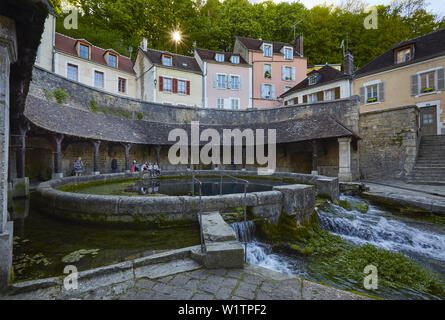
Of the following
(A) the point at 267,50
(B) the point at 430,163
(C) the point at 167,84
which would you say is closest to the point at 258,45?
(A) the point at 267,50

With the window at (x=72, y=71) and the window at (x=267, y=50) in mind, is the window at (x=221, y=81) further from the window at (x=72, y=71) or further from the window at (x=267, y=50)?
the window at (x=72, y=71)

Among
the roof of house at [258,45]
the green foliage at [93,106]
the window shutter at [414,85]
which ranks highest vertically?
the roof of house at [258,45]

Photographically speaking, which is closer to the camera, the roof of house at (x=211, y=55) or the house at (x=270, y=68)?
the roof of house at (x=211, y=55)

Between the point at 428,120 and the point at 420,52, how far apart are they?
5085 mm

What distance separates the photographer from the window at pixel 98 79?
18281 millimetres

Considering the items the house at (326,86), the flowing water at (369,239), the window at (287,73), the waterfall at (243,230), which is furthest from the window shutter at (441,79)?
the waterfall at (243,230)

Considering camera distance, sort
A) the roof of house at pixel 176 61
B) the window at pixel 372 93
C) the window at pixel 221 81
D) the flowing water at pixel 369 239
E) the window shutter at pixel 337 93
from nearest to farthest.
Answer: the flowing water at pixel 369 239, the window at pixel 372 93, the window shutter at pixel 337 93, the roof of house at pixel 176 61, the window at pixel 221 81

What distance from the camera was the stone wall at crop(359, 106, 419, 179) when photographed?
1171 centimetres

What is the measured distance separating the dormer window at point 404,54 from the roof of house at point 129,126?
300 inches

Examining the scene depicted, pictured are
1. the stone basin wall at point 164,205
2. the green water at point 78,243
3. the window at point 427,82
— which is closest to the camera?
the green water at point 78,243

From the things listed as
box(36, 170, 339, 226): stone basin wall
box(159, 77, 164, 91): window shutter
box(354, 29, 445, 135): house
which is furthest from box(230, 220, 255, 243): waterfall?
box(159, 77, 164, 91): window shutter

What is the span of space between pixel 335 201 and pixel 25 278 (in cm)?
762

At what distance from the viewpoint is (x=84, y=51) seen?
1780 centimetres
